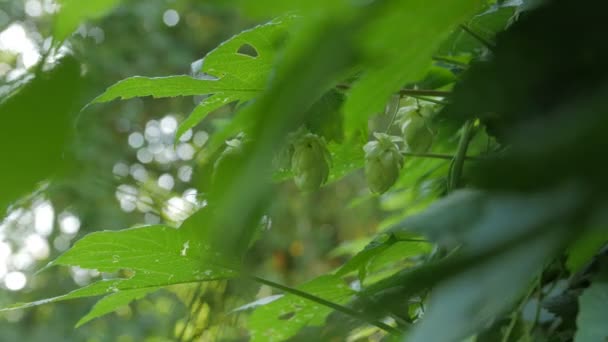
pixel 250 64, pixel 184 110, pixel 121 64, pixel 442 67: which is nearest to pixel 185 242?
pixel 250 64

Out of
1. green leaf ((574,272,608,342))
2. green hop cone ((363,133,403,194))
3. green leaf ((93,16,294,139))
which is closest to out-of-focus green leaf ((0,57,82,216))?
green leaf ((574,272,608,342))

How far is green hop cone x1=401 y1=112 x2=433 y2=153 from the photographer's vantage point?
0.73 m

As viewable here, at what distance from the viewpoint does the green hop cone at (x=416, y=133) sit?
0.73m

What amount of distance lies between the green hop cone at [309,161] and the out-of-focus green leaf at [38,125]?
1.67 ft

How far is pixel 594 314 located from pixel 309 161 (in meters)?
0.28

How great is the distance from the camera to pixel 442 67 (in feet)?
2.39

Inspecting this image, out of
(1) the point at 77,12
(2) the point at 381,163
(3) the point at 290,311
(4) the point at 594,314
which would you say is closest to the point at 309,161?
(2) the point at 381,163

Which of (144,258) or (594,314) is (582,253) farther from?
(144,258)

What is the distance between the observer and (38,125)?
13 cm

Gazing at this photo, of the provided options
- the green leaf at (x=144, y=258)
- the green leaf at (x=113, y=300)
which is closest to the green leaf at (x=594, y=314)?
the green leaf at (x=144, y=258)

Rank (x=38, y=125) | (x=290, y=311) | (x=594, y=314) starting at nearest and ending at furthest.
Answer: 1. (x=38, y=125)
2. (x=594, y=314)
3. (x=290, y=311)

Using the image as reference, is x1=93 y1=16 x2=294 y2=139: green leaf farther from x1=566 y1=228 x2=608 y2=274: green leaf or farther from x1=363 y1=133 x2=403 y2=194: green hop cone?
x1=566 y1=228 x2=608 y2=274: green leaf

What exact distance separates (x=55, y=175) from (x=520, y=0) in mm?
473

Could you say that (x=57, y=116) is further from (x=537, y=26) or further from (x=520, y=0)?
(x=520, y=0)
